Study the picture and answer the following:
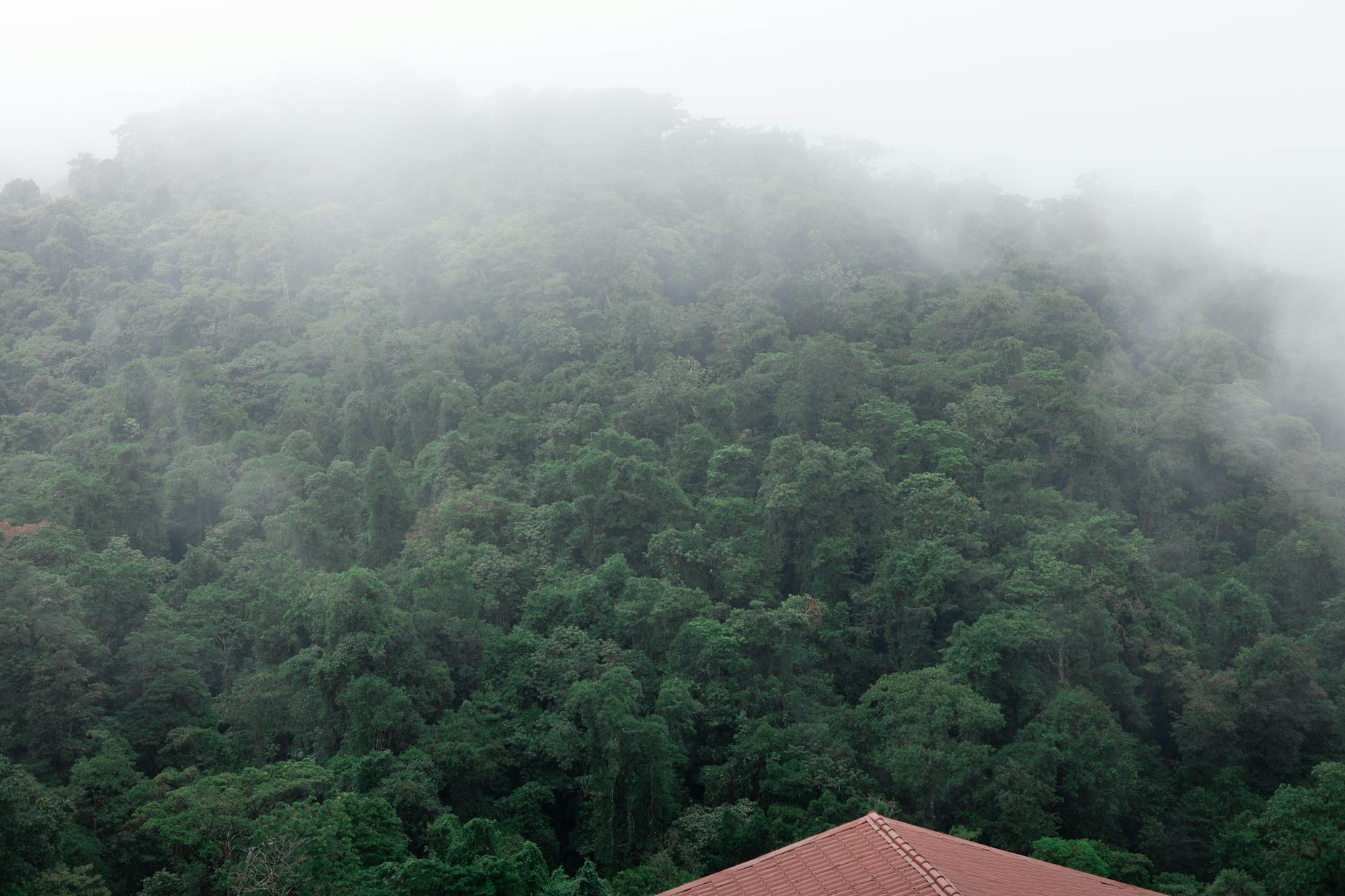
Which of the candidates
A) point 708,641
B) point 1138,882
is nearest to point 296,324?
point 708,641

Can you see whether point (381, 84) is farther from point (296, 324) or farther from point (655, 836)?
point (655, 836)

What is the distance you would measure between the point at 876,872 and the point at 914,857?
34cm

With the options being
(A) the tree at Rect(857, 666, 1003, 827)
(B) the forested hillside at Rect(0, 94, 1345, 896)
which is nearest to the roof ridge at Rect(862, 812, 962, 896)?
(B) the forested hillside at Rect(0, 94, 1345, 896)

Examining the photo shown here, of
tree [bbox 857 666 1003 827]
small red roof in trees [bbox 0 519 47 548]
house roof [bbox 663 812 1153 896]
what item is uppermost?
house roof [bbox 663 812 1153 896]

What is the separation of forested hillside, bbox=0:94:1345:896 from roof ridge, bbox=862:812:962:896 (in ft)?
15.4

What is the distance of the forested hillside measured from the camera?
17719 mm

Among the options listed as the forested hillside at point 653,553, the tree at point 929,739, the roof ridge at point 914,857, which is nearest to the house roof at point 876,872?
the roof ridge at point 914,857

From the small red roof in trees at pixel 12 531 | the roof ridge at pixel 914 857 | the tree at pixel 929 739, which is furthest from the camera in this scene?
the small red roof in trees at pixel 12 531

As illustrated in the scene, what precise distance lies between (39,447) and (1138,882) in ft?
98.1

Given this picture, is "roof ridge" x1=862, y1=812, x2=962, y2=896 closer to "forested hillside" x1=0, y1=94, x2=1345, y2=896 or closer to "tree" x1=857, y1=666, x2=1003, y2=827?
"forested hillside" x1=0, y1=94, x2=1345, y2=896

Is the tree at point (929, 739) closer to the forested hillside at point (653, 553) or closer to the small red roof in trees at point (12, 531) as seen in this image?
the forested hillside at point (653, 553)

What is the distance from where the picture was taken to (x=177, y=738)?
755 inches

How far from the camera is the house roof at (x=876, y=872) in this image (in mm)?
9062

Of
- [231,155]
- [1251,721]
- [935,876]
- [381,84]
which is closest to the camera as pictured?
[935,876]
